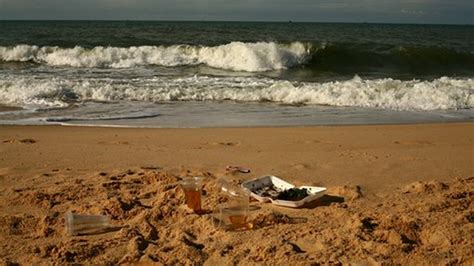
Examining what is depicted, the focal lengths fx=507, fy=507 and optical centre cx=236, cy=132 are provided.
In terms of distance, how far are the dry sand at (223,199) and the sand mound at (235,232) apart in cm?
1

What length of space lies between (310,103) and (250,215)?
746cm

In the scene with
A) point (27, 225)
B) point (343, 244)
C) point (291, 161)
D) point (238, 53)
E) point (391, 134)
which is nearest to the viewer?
point (343, 244)

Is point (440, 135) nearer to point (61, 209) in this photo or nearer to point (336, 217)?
point (336, 217)

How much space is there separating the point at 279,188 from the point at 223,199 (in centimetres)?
59

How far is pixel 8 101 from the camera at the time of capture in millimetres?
10617

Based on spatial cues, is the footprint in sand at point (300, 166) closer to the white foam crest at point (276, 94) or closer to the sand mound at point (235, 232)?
the sand mound at point (235, 232)

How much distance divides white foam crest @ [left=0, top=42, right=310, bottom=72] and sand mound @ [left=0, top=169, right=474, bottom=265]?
47.3ft

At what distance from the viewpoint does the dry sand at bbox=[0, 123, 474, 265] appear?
351 cm

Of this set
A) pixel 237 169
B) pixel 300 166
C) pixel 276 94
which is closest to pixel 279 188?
pixel 237 169

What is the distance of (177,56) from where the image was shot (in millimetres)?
21141

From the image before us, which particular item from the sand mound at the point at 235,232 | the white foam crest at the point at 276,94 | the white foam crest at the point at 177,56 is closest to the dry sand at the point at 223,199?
the sand mound at the point at 235,232

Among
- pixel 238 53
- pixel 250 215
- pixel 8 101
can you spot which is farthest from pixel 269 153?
pixel 238 53

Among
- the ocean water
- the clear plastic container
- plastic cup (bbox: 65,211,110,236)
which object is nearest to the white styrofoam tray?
the clear plastic container

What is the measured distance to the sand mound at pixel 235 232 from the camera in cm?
344
